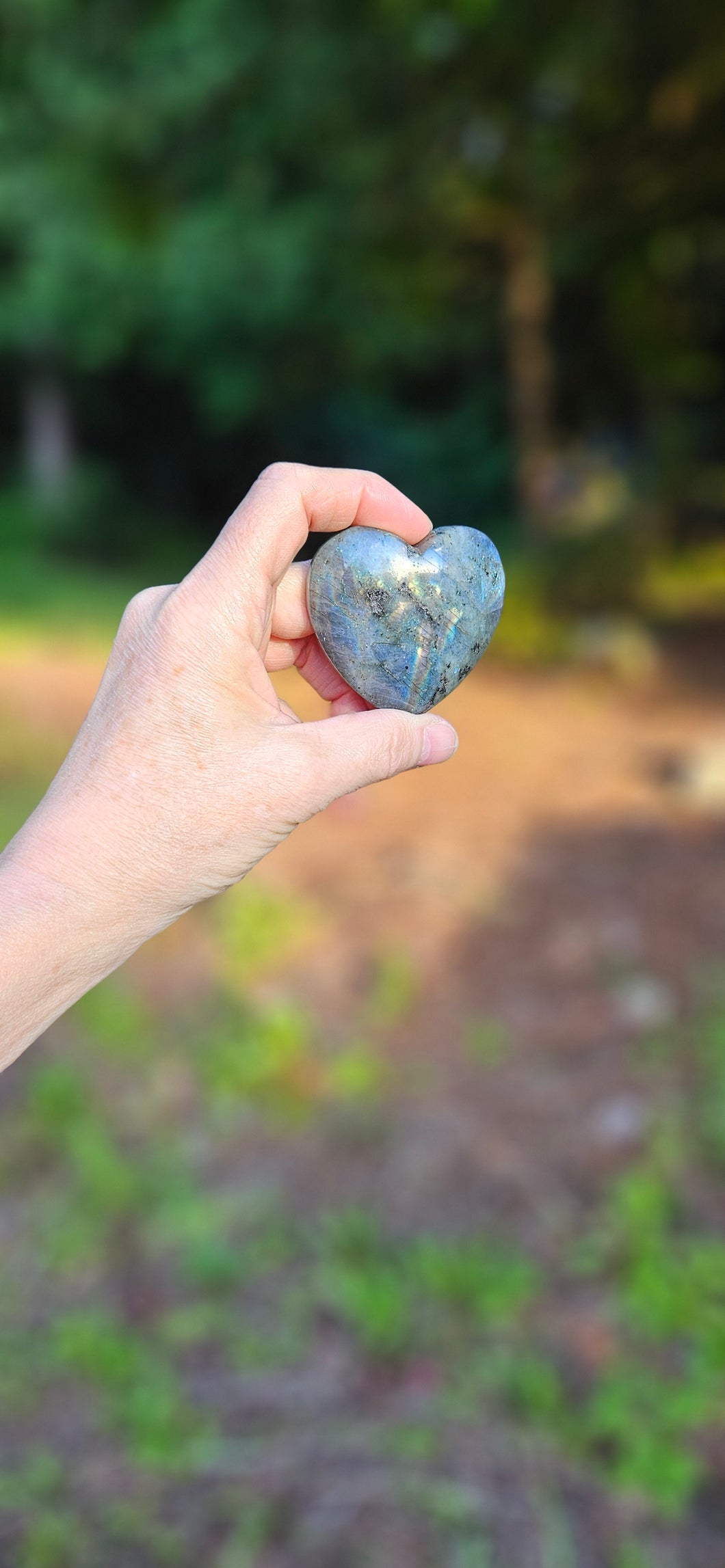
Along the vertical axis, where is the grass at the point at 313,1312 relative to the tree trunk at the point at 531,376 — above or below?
below

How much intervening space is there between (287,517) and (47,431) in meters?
15.6

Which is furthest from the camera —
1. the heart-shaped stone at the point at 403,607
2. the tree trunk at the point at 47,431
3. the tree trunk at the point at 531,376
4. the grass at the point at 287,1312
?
the tree trunk at the point at 47,431

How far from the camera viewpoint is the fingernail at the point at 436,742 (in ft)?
4.59

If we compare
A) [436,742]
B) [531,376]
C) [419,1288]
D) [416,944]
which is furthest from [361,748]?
[531,376]

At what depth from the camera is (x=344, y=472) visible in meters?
1.36

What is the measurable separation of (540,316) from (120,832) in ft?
32.3

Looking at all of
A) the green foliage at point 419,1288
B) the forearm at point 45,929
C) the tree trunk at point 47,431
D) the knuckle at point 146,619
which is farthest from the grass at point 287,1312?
the tree trunk at point 47,431

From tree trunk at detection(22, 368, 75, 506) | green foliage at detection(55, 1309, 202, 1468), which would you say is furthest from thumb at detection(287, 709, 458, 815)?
tree trunk at detection(22, 368, 75, 506)

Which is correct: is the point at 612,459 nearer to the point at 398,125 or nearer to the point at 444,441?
the point at 444,441

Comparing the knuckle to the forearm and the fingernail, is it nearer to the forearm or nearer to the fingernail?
the forearm

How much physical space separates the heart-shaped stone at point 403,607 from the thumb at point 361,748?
0.25 feet

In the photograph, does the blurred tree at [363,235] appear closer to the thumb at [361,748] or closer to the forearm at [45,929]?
the thumb at [361,748]

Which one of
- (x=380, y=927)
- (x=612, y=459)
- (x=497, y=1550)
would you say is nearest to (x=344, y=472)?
(x=497, y=1550)

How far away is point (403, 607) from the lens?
1.40m
